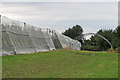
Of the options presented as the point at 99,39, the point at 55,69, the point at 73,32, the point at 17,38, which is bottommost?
the point at 55,69

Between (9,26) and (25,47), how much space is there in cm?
354

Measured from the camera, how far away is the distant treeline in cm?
6008

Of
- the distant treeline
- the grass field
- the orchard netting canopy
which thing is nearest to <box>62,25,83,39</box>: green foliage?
the distant treeline

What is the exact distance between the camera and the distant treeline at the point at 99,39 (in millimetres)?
60081

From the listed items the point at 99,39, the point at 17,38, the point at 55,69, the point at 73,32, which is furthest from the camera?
the point at 73,32

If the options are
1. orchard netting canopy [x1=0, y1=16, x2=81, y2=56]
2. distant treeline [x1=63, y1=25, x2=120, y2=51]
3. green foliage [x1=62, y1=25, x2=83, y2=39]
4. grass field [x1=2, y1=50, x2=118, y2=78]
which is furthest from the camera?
green foliage [x1=62, y1=25, x2=83, y2=39]

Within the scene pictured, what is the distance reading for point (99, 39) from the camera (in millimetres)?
68938

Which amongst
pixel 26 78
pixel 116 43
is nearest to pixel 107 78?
pixel 26 78

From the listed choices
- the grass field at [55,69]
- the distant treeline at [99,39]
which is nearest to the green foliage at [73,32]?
the distant treeline at [99,39]

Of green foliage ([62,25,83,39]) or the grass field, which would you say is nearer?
the grass field

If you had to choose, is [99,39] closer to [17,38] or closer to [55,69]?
[17,38]

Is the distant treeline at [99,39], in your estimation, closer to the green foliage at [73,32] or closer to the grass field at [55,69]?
the green foliage at [73,32]

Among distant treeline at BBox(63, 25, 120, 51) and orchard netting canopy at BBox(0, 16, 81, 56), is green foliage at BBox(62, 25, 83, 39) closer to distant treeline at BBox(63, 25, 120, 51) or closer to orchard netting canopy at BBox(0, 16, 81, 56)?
distant treeline at BBox(63, 25, 120, 51)

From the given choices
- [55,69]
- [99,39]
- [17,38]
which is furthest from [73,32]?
[55,69]
